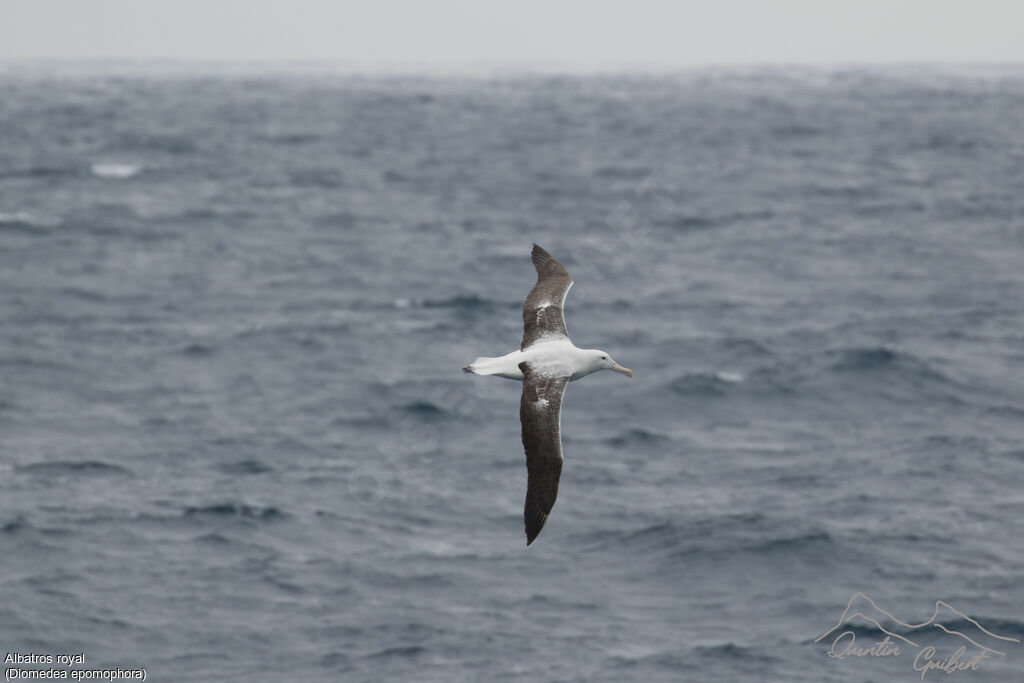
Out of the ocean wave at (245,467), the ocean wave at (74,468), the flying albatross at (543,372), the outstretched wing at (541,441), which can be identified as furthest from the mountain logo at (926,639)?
the ocean wave at (74,468)

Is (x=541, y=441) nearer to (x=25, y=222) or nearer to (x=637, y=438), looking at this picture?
(x=637, y=438)

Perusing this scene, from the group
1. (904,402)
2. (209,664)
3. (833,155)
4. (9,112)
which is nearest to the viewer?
(209,664)

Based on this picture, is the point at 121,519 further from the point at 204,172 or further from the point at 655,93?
the point at 655,93

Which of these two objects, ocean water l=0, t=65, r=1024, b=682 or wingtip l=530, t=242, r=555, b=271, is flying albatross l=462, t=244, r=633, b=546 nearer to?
wingtip l=530, t=242, r=555, b=271

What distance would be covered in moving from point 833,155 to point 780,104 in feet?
149

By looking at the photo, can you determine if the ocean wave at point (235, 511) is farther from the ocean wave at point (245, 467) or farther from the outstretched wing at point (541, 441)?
the outstretched wing at point (541, 441)

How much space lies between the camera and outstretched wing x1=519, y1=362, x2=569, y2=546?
13.3m

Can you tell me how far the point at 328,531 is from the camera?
25766 millimetres

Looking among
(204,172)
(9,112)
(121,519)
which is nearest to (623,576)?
(121,519)

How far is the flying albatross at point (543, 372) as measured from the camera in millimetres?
13469

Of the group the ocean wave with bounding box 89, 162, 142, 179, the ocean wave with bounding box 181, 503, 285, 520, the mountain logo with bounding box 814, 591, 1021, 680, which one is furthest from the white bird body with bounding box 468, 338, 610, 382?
the ocean wave with bounding box 89, 162, 142, 179

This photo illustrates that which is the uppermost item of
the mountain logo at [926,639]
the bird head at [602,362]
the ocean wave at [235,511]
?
the bird head at [602,362]

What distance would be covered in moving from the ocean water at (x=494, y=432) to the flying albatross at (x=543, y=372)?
7309 mm

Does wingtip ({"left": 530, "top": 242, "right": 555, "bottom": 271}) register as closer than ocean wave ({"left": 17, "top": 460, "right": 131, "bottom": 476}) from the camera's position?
Yes
